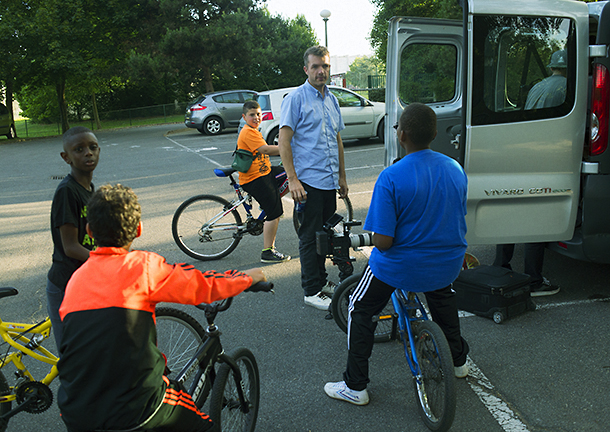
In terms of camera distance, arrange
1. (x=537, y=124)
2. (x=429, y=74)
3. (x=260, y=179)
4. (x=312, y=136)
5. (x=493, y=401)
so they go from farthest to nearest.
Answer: (x=429, y=74) < (x=260, y=179) < (x=312, y=136) < (x=537, y=124) < (x=493, y=401)

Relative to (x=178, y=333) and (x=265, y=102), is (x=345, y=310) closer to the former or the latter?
(x=178, y=333)

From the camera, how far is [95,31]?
27.7m

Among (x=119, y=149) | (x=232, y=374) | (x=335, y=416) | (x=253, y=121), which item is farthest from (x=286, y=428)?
(x=119, y=149)

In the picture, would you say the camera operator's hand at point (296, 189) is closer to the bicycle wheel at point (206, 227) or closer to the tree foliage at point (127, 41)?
the bicycle wheel at point (206, 227)

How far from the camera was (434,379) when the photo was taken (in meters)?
2.59

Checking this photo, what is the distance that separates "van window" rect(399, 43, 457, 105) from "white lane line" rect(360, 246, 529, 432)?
3357 millimetres

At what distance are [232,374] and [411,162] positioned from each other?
132 cm

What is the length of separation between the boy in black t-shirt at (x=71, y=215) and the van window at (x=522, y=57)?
260 cm

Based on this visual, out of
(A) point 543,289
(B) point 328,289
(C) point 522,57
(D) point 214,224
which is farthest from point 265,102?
(A) point 543,289

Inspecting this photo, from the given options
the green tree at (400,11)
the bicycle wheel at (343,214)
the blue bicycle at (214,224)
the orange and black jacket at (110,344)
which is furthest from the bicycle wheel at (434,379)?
the green tree at (400,11)

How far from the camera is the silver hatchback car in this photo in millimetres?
21547

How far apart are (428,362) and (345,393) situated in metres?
0.58

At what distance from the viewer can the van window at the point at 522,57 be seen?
12.1 ft

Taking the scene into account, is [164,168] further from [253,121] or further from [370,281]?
[370,281]
